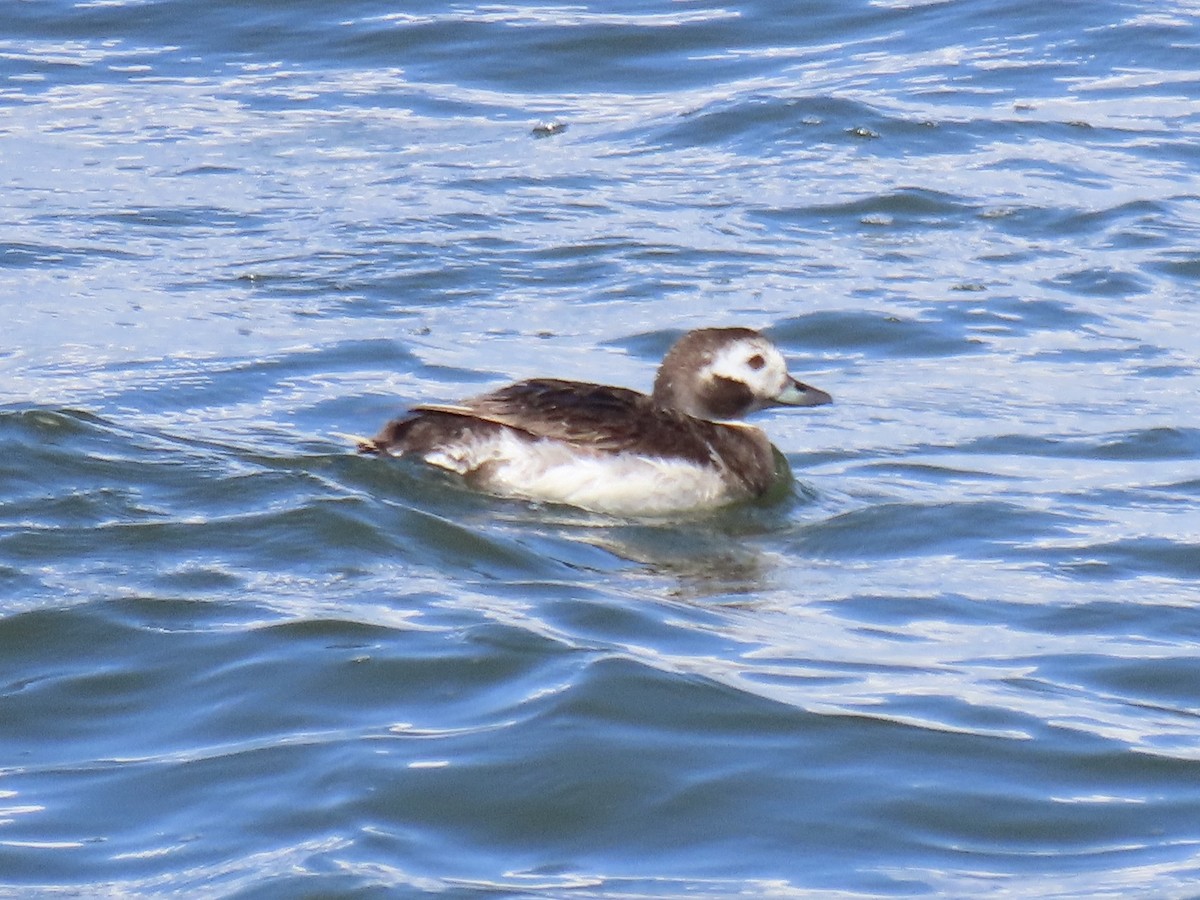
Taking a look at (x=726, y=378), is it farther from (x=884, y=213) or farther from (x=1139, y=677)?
(x=884, y=213)

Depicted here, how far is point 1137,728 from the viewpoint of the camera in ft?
20.0

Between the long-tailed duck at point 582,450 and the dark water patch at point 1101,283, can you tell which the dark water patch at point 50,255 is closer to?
the long-tailed duck at point 582,450

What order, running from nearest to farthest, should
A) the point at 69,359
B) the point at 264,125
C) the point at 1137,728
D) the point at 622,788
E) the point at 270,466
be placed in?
the point at 622,788, the point at 1137,728, the point at 270,466, the point at 69,359, the point at 264,125

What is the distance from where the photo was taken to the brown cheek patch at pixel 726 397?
9.27 m

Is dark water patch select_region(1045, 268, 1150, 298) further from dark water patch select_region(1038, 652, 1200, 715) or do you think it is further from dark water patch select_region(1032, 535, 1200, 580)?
dark water patch select_region(1038, 652, 1200, 715)

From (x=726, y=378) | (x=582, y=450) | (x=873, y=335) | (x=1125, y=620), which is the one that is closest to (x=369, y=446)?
(x=582, y=450)

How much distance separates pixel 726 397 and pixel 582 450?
91 centimetres

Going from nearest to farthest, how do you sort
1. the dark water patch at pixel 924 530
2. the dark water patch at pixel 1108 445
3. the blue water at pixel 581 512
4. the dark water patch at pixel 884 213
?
the blue water at pixel 581 512 → the dark water patch at pixel 924 530 → the dark water patch at pixel 1108 445 → the dark water patch at pixel 884 213

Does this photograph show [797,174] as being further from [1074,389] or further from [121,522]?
[121,522]

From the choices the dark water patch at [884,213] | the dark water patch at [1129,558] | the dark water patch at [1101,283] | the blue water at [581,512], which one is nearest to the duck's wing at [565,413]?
the blue water at [581,512]

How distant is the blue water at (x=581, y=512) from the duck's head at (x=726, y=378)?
38 cm

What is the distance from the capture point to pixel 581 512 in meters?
8.61

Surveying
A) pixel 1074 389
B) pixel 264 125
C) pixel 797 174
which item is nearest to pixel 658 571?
pixel 1074 389

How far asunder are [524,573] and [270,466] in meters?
1.45
